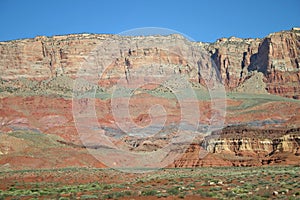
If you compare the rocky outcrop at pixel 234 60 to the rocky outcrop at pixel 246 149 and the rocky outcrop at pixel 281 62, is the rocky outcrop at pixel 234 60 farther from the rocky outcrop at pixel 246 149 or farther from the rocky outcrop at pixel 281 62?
the rocky outcrop at pixel 246 149

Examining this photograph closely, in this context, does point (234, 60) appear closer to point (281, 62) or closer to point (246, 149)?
point (281, 62)

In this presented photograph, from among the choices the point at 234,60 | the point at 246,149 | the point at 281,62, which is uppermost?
the point at 234,60

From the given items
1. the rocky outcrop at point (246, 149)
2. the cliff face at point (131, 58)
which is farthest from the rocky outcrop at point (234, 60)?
the rocky outcrop at point (246, 149)

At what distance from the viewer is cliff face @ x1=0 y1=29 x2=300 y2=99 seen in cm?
16388

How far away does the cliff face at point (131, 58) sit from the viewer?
163875 mm

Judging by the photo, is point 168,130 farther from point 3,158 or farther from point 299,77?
point 299,77

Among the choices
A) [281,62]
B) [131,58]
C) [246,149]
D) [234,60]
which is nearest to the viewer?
[246,149]

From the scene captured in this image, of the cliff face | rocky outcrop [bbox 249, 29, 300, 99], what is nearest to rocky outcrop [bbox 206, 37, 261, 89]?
the cliff face

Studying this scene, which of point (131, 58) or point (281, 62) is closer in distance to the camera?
point (131, 58)

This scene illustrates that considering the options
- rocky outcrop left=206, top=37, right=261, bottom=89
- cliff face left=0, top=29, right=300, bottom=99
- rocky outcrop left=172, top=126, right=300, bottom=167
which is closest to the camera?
rocky outcrop left=172, top=126, right=300, bottom=167

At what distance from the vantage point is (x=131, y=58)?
561ft

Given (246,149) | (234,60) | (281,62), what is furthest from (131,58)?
(246,149)

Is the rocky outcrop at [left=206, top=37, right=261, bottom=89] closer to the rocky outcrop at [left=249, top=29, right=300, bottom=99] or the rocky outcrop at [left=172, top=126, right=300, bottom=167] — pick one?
the rocky outcrop at [left=249, top=29, right=300, bottom=99]

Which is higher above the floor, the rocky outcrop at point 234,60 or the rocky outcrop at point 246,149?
the rocky outcrop at point 234,60
